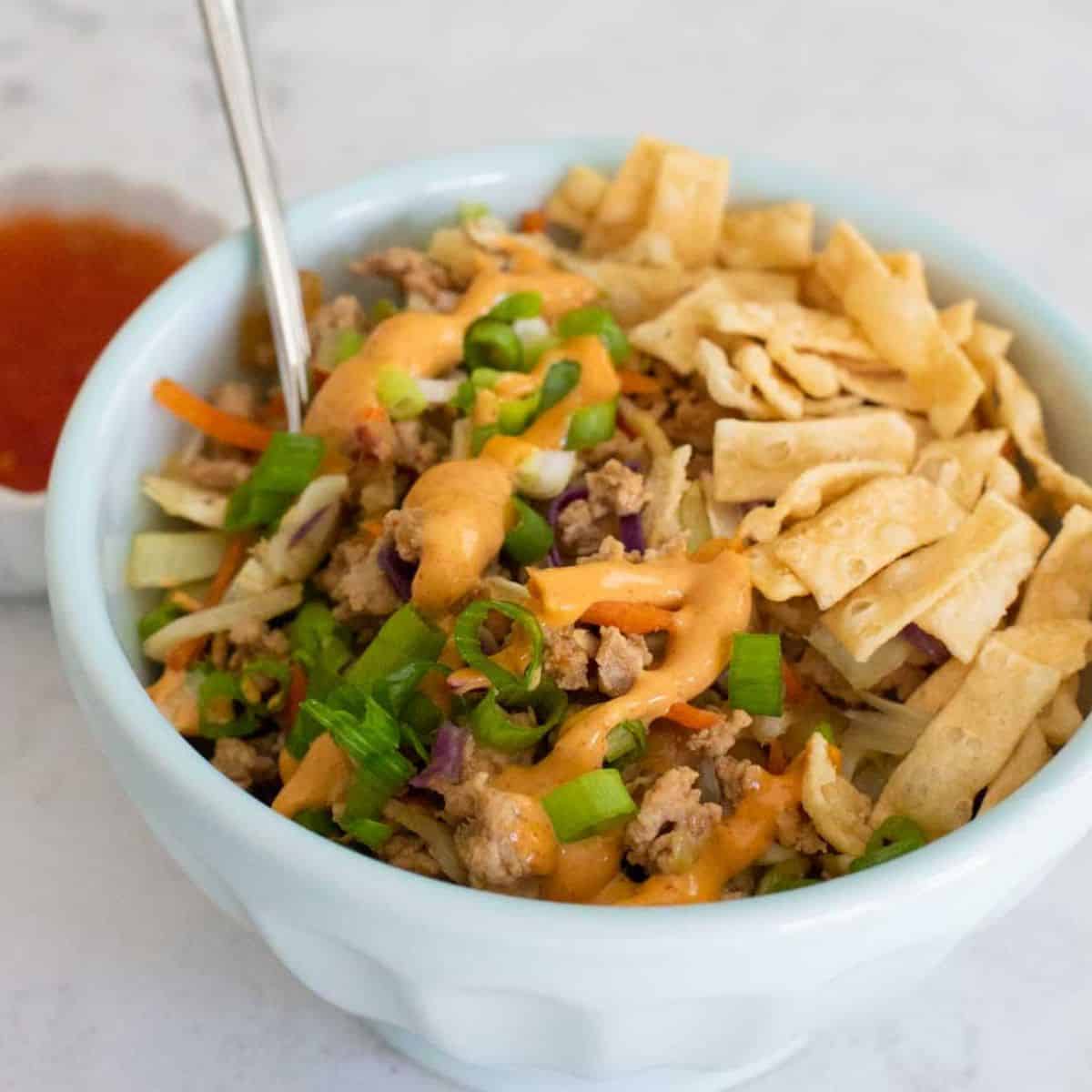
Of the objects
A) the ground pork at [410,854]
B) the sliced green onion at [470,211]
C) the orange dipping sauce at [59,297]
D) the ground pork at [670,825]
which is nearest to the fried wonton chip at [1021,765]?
the ground pork at [670,825]

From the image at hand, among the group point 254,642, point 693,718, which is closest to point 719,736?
point 693,718

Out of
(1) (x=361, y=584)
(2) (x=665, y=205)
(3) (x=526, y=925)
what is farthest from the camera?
(2) (x=665, y=205)

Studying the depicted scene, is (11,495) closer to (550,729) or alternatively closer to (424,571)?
(424,571)

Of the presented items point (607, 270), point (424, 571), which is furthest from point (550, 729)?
point (607, 270)

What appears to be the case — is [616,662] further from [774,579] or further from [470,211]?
[470,211]

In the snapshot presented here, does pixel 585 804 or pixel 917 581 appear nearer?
pixel 585 804

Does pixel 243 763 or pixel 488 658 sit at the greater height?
pixel 488 658
